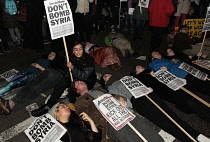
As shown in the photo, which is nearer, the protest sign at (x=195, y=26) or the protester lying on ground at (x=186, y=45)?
the protester lying on ground at (x=186, y=45)

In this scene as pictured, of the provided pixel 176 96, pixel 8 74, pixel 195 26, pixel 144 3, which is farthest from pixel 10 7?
pixel 195 26

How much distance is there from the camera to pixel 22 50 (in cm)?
712

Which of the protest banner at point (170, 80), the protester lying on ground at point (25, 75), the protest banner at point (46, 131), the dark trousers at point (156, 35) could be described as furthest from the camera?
the dark trousers at point (156, 35)

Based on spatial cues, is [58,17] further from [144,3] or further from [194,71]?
[144,3]

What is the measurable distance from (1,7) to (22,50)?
164 cm

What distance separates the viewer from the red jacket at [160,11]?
18.8 ft

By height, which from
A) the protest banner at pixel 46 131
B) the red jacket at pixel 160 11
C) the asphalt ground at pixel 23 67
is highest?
the red jacket at pixel 160 11

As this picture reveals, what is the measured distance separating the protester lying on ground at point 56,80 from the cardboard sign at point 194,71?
2076 mm

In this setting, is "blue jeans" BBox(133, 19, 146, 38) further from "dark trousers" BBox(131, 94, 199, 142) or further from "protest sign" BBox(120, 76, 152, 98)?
"dark trousers" BBox(131, 94, 199, 142)

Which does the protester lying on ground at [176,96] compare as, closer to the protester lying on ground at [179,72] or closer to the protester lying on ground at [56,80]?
the protester lying on ground at [179,72]

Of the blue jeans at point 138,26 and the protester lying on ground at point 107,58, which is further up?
the blue jeans at point 138,26

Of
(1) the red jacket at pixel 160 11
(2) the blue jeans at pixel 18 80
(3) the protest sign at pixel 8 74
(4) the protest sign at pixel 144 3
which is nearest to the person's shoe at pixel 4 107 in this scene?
(2) the blue jeans at pixel 18 80

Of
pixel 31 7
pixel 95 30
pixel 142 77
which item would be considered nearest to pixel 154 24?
pixel 142 77

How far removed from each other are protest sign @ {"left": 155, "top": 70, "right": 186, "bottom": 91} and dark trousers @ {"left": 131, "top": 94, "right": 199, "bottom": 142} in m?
0.53
